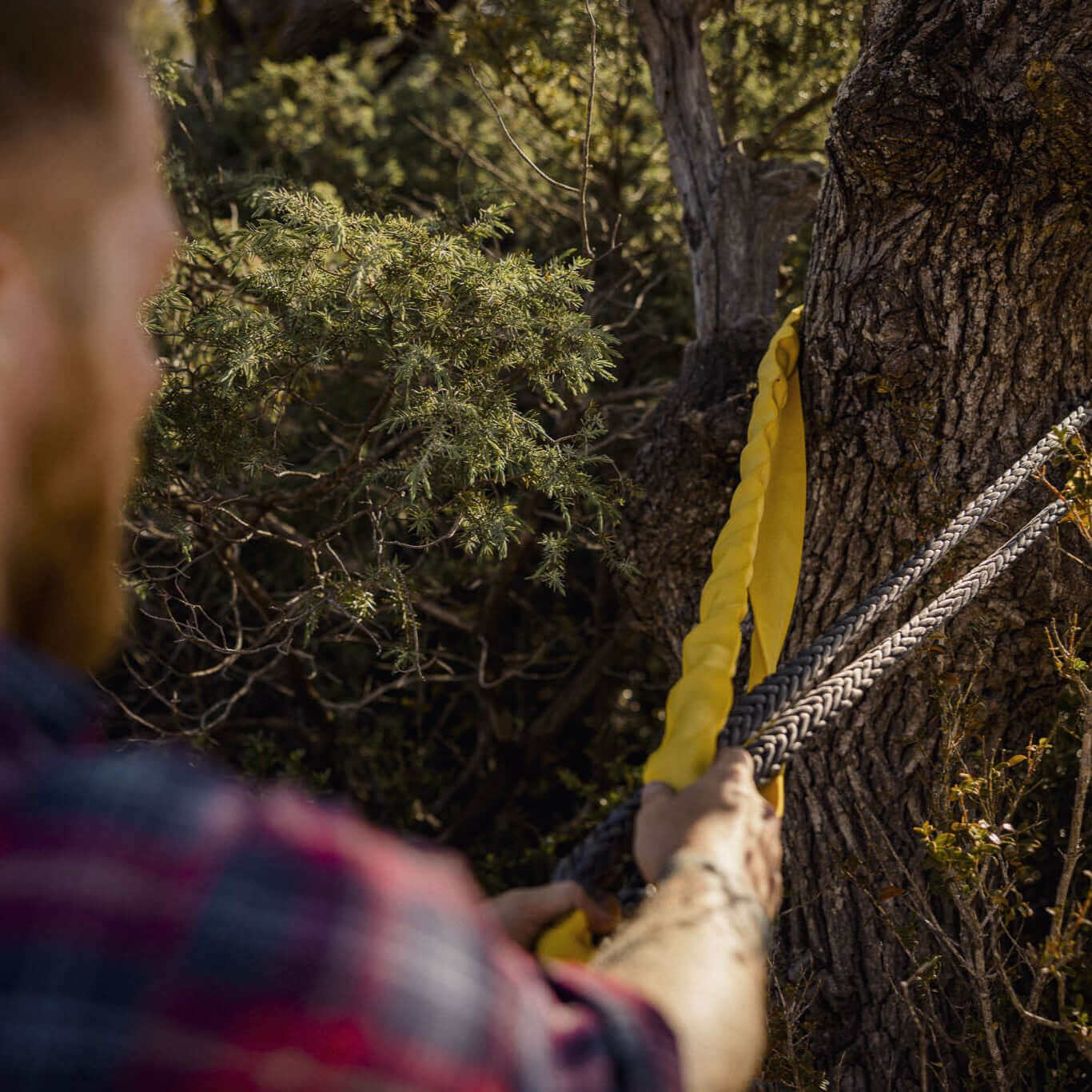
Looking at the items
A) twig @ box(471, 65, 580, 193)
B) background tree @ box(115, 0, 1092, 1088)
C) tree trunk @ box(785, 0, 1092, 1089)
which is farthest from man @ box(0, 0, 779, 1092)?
twig @ box(471, 65, 580, 193)

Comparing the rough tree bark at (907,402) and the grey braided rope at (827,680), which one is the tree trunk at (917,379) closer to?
the rough tree bark at (907,402)

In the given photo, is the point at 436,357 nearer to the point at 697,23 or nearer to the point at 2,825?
the point at 2,825

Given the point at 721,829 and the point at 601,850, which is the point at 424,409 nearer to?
the point at 601,850

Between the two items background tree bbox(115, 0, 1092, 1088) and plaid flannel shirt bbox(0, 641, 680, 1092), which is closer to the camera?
plaid flannel shirt bbox(0, 641, 680, 1092)

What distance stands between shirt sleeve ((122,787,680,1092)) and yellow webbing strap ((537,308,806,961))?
1.29 feet

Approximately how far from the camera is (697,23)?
3.32 metres

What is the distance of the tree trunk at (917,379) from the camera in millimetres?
2068

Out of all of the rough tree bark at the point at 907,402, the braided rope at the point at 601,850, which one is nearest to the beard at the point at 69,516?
the braided rope at the point at 601,850

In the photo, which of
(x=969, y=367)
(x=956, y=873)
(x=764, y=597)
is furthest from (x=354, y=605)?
(x=969, y=367)

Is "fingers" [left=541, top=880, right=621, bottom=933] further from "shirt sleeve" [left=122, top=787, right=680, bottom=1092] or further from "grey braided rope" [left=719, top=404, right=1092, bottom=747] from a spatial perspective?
"shirt sleeve" [left=122, top=787, right=680, bottom=1092]

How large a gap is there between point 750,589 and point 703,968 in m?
1.27

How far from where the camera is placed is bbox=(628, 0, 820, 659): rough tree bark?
8.50ft

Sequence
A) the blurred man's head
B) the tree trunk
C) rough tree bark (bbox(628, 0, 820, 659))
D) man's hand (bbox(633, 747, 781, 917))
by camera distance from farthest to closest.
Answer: rough tree bark (bbox(628, 0, 820, 659)) → the tree trunk → man's hand (bbox(633, 747, 781, 917)) → the blurred man's head

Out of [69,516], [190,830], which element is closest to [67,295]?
[69,516]
